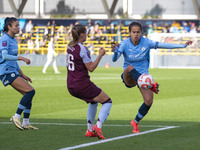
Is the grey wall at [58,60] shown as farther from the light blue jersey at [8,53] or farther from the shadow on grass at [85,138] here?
the light blue jersey at [8,53]

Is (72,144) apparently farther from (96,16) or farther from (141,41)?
(96,16)

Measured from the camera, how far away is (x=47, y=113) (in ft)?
44.1

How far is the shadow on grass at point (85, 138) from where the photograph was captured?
7997 millimetres

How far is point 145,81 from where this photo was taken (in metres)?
9.55

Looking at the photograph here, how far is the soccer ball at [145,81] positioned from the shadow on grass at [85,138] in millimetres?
821

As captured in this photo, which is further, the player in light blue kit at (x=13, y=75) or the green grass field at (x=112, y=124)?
the player in light blue kit at (x=13, y=75)

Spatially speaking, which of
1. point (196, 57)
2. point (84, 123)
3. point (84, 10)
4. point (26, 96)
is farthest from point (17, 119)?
point (84, 10)

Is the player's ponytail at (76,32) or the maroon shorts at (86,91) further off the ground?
the player's ponytail at (76,32)

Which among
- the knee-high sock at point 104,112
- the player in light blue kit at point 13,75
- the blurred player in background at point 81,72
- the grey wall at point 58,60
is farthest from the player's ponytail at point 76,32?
the grey wall at point 58,60

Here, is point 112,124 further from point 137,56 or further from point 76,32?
point 76,32

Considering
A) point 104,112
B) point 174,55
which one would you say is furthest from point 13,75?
point 174,55

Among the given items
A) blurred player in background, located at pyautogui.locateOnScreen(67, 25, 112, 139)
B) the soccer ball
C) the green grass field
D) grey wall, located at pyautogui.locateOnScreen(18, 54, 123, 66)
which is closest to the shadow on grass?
the green grass field

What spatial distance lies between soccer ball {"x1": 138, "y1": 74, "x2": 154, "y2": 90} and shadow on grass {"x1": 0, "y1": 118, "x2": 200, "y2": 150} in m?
0.82

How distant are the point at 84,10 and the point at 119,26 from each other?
5099 mm
